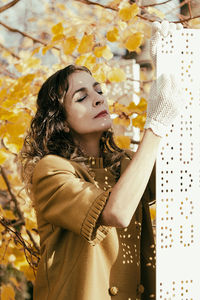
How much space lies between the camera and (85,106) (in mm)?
1479

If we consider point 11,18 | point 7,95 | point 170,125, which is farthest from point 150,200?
point 11,18

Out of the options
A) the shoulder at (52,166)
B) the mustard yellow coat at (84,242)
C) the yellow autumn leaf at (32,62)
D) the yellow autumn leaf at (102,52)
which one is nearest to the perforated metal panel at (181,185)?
the mustard yellow coat at (84,242)

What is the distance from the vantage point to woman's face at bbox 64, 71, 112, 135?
4.78 feet

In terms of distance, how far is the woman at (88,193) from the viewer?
116cm

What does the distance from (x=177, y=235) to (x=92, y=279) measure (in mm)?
281

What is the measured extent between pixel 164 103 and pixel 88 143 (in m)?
0.47

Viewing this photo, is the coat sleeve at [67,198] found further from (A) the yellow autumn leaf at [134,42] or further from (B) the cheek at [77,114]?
(A) the yellow autumn leaf at [134,42]

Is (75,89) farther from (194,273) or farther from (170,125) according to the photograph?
(194,273)

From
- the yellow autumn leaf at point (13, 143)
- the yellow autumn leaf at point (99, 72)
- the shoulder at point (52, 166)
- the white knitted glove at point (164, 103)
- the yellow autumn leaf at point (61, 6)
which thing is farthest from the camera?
the yellow autumn leaf at point (61, 6)

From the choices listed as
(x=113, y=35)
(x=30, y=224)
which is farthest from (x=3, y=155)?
(x=113, y=35)

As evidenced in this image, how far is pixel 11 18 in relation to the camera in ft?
10.6

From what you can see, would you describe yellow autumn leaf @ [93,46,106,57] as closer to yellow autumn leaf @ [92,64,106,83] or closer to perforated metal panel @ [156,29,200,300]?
yellow autumn leaf @ [92,64,106,83]

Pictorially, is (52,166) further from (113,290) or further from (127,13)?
(127,13)

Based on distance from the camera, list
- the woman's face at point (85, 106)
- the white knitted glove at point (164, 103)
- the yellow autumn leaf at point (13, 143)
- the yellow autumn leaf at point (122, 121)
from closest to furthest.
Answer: the white knitted glove at point (164, 103) < the woman's face at point (85, 106) < the yellow autumn leaf at point (13, 143) < the yellow autumn leaf at point (122, 121)
